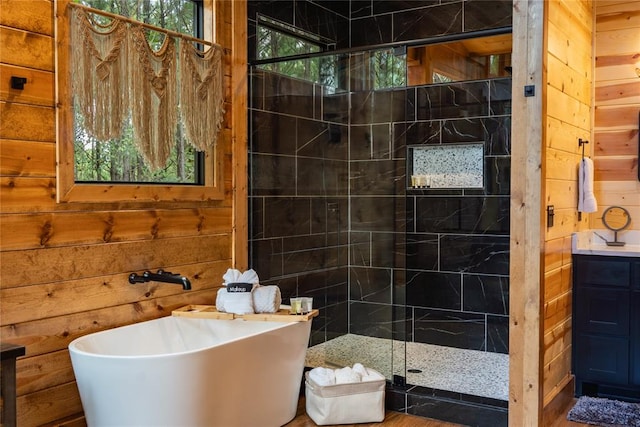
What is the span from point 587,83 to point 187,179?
2802 millimetres

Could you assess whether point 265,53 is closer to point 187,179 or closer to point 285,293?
point 187,179

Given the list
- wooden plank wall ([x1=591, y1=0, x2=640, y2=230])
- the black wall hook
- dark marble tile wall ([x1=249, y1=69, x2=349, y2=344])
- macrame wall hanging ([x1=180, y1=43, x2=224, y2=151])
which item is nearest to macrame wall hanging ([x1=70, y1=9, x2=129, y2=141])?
the black wall hook

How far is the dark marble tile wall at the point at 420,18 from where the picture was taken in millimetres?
4703

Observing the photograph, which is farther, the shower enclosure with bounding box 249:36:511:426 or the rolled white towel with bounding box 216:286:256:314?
the shower enclosure with bounding box 249:36:511:426

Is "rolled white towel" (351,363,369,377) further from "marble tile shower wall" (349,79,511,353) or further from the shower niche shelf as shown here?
the shower niche shelf

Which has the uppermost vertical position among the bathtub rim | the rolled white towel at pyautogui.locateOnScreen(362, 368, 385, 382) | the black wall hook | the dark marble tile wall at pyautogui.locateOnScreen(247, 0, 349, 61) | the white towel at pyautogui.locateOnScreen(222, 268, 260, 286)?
the dark marble tile wall at pyautogui.locateOnScreen(247, 0, 349, 61)

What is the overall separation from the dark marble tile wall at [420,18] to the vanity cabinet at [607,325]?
76.6 inches

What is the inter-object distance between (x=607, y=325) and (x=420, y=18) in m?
2.70

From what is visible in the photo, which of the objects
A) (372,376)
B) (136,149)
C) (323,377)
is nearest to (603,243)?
(372,376)

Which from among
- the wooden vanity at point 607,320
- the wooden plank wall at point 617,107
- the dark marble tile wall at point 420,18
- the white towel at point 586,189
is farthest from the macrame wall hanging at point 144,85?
the wooden plank wall at point 617,107

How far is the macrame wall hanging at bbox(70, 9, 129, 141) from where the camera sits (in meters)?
2.84

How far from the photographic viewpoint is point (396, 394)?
369 cm

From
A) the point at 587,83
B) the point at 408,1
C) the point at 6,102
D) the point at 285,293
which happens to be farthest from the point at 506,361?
the point at 6,102

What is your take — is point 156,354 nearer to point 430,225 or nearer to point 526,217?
point 526,217
